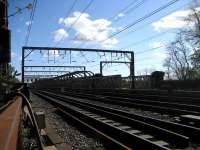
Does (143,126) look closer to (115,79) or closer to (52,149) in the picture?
(52,149)

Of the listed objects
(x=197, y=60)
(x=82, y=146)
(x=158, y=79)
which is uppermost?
(x=197, y=60)

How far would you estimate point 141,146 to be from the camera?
8.27 metres

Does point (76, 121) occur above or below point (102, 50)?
below

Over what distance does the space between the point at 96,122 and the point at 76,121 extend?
51.3 inches

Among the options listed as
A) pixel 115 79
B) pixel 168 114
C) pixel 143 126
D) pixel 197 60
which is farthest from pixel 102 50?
pixel 143 126

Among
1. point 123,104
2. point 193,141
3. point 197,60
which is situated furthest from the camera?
point 197,60

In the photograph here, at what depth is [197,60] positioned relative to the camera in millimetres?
55156

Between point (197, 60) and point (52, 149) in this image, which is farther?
point (197, 60)

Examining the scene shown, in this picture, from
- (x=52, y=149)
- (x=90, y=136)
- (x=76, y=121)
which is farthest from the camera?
(x=76, y=121)

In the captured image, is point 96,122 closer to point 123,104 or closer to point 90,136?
point 90,136

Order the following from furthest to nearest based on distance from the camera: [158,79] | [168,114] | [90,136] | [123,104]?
[158,79], [123,104], [168,114], [90,136]

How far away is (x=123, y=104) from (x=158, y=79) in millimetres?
19997

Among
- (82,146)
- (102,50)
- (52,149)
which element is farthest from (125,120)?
(102,50)

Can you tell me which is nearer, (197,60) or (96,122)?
(96,122)
